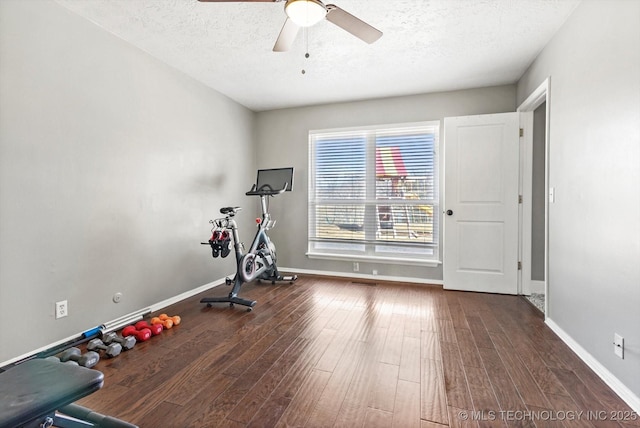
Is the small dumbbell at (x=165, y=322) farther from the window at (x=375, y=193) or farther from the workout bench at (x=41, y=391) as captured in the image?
the window at (x=375, y=193)

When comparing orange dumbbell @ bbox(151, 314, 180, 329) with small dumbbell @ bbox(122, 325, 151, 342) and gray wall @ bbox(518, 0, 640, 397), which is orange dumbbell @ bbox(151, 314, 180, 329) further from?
gray wall @ bbox(518, 0, 640, 397)

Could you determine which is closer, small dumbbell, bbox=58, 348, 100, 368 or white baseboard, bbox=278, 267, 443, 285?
small dumbbell, bbox=58, 348, 100, 368

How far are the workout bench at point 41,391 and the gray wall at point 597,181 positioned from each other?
2612mm

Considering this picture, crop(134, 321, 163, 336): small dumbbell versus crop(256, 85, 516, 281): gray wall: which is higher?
crop(256, 85, 516, 281): gray wall

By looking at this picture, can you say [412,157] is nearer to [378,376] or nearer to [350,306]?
[350,306]

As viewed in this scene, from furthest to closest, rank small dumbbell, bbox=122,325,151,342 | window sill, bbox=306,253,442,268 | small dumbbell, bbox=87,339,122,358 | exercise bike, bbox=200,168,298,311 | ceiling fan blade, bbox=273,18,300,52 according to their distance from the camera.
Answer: window sill, bbox=306,253,442,268, exercise bike, bbox=200,168,298,311, small dumbbell, bbox=122,325,151,342, small dumbbell, bbox=87,339,122,358, ceiling fan blade, bbox=273,18,300,52

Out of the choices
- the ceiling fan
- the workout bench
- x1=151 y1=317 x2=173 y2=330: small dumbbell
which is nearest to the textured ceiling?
the ceiling fan

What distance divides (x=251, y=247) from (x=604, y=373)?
3226 millimetres

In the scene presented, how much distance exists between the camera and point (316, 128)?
15.0 ft

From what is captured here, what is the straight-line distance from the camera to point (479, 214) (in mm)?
3691

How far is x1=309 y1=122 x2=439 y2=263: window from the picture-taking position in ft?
13.4

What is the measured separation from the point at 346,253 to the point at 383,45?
8.98 feet

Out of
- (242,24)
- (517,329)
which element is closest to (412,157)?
(517,329)

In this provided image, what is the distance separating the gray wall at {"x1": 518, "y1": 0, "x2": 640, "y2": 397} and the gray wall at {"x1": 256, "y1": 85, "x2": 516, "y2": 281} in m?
1.27
